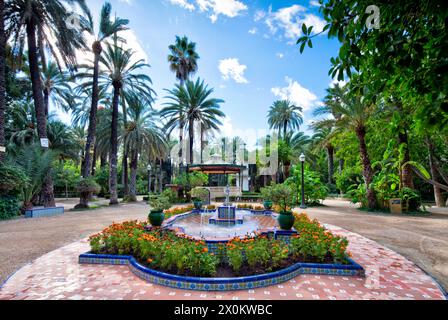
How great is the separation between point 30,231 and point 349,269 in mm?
10013

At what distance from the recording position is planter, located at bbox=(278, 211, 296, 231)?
242 inches

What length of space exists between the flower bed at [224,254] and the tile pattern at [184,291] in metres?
0.38

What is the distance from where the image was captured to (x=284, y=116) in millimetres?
32625

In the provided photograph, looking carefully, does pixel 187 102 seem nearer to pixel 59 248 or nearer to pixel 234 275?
pixel 59 248

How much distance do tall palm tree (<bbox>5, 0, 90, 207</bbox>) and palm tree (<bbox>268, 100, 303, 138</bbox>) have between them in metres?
25.5

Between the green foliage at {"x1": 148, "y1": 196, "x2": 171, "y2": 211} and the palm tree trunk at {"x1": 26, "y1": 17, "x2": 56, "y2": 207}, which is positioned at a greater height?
the palm tree trunk at {"x1": 26, "y1": 17, "x2": 56, "y2": 207}

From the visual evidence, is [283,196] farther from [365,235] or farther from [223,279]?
[223,279]

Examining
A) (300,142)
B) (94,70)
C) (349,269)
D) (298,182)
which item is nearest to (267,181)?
(300,142)

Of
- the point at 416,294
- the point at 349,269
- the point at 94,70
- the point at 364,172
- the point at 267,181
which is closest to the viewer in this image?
the point at 416,294

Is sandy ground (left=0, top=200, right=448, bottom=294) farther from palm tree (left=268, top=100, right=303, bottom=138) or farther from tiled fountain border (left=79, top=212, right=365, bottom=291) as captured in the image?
palm tree (left=268, top=100, right=303, bottom=138)

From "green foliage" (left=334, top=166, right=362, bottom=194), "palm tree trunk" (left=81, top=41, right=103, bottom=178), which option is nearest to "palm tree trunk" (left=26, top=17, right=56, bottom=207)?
"palm tree trunk" (left=81, top=41, right=103, bottom=178)

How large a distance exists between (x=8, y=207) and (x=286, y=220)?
43.1ft

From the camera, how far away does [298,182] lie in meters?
17.9

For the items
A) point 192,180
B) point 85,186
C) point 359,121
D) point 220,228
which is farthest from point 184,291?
point 192,180
